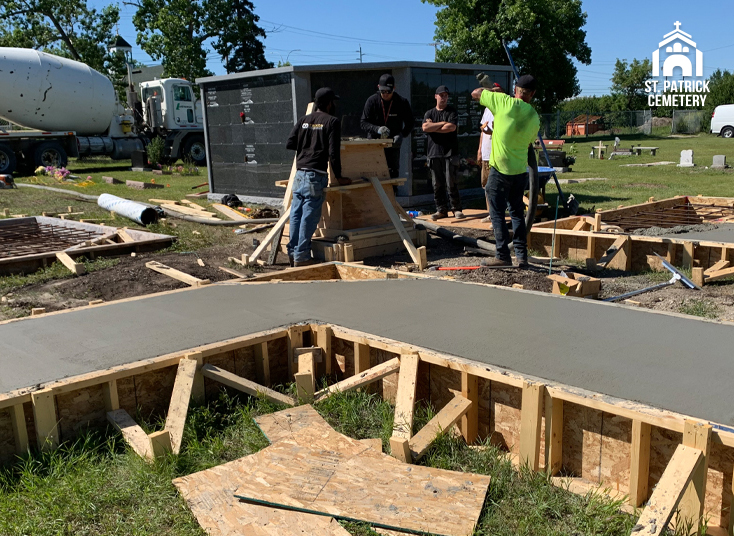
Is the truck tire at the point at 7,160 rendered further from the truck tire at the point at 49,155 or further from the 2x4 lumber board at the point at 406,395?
the 2x4 lumber board at the point at 406,395

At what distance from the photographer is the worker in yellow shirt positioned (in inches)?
285

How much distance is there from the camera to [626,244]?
8.38m

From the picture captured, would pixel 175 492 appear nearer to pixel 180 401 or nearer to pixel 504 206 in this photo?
pixel 180 401

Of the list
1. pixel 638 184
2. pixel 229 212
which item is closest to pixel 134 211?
pixel 229 212

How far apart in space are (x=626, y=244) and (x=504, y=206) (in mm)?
1881

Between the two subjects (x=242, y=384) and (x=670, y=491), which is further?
(x=242, y=384)

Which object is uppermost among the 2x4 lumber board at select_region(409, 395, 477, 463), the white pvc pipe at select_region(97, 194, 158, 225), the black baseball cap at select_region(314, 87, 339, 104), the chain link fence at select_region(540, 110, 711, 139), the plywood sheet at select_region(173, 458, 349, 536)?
the chain link fence at select_region(540, 110, 711, 139)

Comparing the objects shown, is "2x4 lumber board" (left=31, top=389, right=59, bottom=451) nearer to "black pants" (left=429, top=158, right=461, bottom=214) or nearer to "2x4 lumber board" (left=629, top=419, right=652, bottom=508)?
"2x4 lumber board" (left=629, top=419, right=652, bottom=508)

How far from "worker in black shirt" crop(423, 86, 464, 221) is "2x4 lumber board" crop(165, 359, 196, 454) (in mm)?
7199

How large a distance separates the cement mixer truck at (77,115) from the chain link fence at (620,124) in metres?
29.2

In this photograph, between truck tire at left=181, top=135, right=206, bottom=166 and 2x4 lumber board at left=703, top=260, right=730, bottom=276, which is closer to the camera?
2x4 lumber board at left=703, top=260, right=730, bottom=276

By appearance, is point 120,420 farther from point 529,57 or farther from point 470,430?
A: point 529,57

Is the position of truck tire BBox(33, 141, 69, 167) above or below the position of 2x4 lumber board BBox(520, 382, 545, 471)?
above

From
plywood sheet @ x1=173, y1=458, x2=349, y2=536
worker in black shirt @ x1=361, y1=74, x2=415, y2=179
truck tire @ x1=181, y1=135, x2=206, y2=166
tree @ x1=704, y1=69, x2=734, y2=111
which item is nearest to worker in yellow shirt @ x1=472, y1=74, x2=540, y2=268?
worker in black shirt @ x1=361, y1=74, x2=415, y2=179
